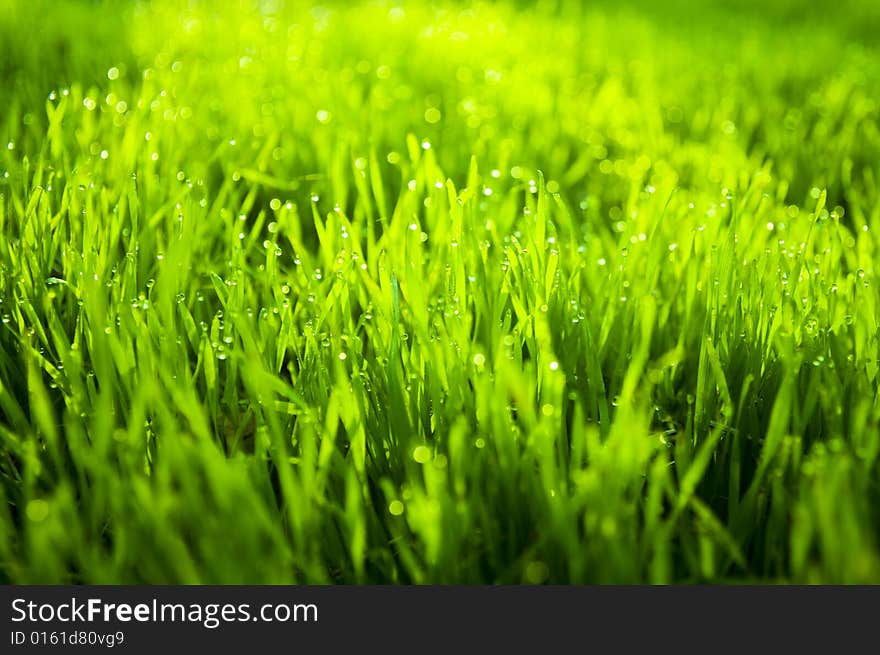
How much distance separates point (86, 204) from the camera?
1.37 metres

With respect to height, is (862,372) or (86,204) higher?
(86,204)

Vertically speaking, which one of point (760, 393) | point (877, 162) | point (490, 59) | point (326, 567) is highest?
point (490, 59)

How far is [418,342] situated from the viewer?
3.77ft

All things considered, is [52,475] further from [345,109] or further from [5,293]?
[345,109]

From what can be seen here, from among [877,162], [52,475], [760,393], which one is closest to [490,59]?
[877,162]

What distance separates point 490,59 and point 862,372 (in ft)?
5.97

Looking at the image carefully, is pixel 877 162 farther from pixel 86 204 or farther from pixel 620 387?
pixel 86 204

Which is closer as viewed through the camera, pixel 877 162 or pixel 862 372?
pixel 862 372

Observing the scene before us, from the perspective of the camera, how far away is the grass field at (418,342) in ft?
2.90

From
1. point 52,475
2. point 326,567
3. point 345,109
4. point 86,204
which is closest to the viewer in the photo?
point 326,567

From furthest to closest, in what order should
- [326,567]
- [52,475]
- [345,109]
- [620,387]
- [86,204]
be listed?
[345,109] → [86,204] → [620,387] → [52,475] → [326,567]

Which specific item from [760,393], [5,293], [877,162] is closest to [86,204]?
[5,293]

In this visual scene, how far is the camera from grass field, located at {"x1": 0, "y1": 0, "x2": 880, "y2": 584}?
0.88 meters

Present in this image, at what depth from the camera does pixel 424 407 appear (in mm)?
1103
